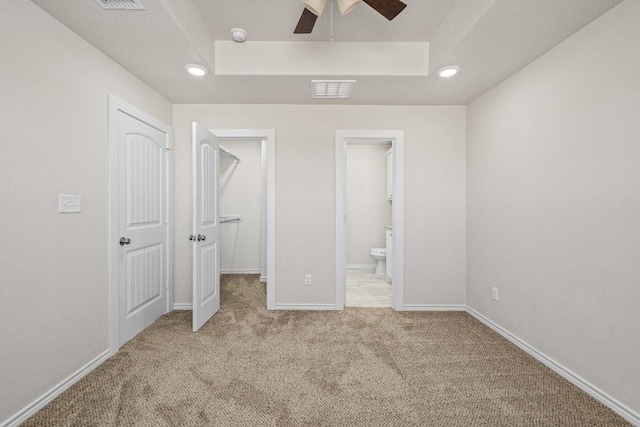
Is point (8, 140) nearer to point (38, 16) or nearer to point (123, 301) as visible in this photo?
point (38, 16)

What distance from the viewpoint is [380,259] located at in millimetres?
4660

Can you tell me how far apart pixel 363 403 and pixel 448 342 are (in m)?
1.12

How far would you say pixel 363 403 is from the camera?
164cm

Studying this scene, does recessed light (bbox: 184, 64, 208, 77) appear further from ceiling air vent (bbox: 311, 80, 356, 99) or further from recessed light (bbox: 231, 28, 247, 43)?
ceiling air vent (bbox: 311, 80, 356, 99)

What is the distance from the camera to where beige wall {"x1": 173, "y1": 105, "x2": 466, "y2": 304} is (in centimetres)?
310

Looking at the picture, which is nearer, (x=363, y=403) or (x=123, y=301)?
(x=363, y=403)

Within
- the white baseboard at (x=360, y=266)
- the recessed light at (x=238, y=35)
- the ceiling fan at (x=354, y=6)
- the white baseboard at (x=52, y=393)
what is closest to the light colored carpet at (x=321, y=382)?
the white baseboard at (x=52, y=393)

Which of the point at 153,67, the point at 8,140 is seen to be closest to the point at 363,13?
the point at 153,67

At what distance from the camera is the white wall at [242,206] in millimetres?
4938

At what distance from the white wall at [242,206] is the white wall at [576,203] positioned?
12.0 feet

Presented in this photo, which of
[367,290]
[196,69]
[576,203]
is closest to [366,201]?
[367,290]

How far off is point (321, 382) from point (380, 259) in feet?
9.94

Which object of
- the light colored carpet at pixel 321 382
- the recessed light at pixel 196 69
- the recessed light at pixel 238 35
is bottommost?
the light colored carpet at pixel 321 382

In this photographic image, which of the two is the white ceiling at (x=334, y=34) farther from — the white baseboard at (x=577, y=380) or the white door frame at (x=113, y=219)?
the white baseboard at (x=577, y=380)
